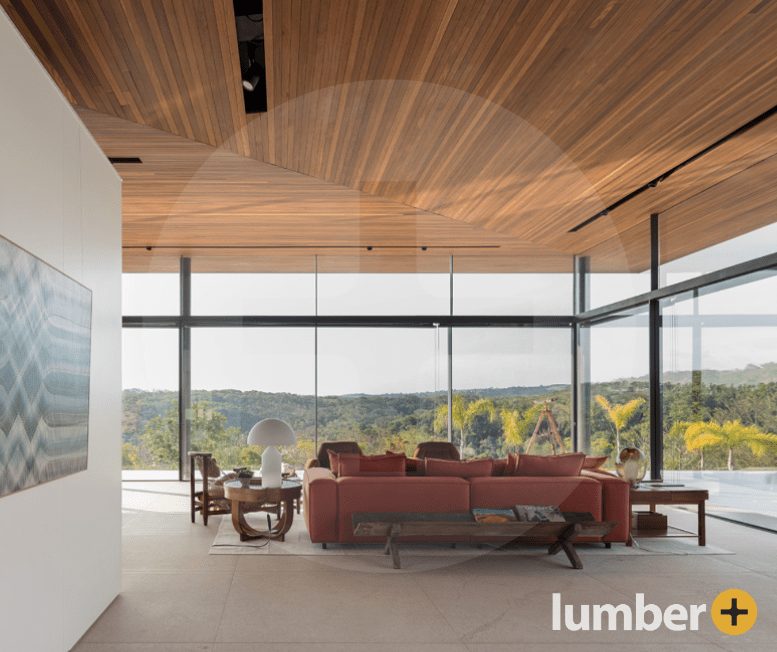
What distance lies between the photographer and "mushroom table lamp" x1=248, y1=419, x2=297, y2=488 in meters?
5.44

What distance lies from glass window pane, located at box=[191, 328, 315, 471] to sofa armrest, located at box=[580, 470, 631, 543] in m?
5.17

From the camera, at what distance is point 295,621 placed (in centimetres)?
347

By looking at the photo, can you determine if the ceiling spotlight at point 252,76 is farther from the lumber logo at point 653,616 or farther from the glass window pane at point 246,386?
the glass window pane at point 246,386

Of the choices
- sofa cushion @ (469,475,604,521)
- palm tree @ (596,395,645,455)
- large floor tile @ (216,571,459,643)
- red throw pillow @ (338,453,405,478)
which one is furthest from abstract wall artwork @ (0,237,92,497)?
palm tree @ (596,395,645,455)

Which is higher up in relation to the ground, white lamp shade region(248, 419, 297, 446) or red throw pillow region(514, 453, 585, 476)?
white lamp shade region(248, 419, 297, 446)

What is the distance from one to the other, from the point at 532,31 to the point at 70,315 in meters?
2.85

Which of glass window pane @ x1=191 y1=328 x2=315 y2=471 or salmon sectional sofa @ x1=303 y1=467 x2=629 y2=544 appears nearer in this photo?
salmon sectional sofa @ x1=303 y1=467 x2=629 y2=544

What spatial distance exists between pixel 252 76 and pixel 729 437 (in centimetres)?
562

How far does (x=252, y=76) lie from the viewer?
3943mm

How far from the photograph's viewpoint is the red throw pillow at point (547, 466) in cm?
522

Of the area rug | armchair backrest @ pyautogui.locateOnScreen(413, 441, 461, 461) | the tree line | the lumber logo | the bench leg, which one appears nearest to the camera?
the lumber logo

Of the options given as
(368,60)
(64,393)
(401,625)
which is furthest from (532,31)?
(401,625)

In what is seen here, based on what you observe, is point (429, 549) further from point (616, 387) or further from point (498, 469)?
point (616, 387)

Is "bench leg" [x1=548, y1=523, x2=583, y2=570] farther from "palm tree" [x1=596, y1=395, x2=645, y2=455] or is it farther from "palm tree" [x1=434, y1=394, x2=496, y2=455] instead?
"palm tree" [x1=434, y1=394, x2=496, y2=455]
